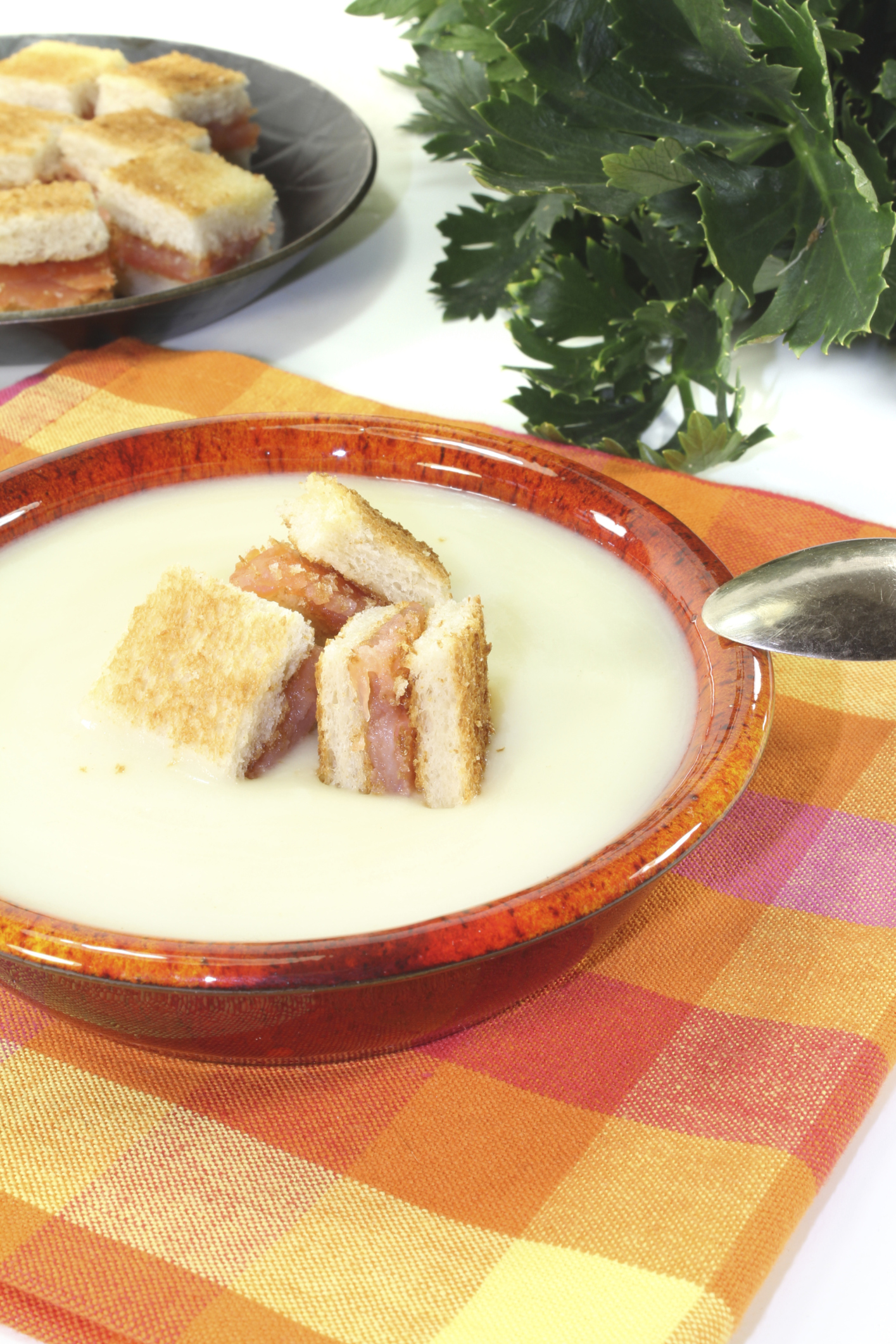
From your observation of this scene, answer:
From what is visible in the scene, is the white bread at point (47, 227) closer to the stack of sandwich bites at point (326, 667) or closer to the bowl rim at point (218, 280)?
the bowl rim at point (218, 280)

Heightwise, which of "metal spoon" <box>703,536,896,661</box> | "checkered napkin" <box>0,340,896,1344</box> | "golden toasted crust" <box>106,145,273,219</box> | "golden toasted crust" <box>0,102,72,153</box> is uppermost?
"golden toasted crust" <box>0,102,72,153</box>

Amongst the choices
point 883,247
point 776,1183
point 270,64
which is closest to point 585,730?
point 776,1183

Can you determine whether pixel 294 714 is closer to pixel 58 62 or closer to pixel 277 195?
pixel 277 195

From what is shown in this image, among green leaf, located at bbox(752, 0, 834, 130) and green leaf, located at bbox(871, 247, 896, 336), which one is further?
green leaf, located at bbox(871, 247, 896, 336)

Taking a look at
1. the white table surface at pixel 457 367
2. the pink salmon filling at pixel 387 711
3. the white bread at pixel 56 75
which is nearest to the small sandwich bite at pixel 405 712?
the pink salmon filling at pixel 387 711

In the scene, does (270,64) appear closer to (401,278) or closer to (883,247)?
(401,278)

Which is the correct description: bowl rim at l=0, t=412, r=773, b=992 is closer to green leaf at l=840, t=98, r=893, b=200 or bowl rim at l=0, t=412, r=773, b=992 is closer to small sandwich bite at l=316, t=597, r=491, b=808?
small sandwich bite at l=316, t=597, r=491, b=808

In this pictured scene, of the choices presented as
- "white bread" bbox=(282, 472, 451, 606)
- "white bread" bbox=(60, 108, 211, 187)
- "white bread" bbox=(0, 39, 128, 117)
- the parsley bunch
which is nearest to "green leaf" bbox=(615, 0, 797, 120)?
the parsley bunch
